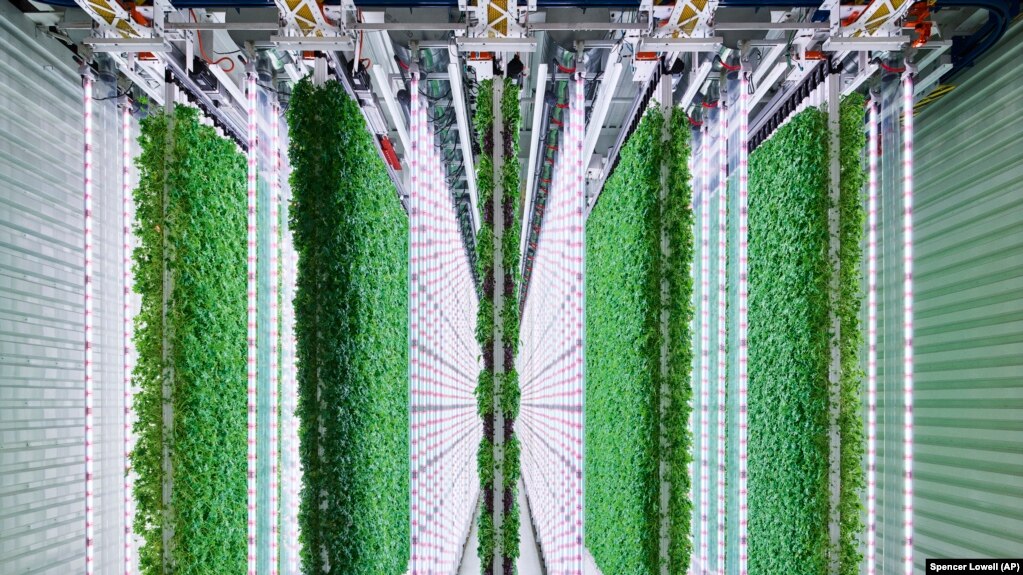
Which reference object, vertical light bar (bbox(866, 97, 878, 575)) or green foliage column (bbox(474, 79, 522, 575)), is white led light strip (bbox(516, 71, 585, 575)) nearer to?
green foliage column (bbox(474, 79, 522, 575))

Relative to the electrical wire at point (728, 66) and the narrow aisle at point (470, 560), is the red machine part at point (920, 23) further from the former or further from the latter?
the narrow aisle at point (470, 560)

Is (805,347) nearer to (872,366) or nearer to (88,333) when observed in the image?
(872,366)

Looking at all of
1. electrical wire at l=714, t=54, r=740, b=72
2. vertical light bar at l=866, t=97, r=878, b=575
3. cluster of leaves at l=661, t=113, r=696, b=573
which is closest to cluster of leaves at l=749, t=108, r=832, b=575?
vertical light bar at l=866, t=97, r=878, b=575

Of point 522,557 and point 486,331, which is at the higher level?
point 486,331

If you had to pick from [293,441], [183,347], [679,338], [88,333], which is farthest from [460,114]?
[88,333]

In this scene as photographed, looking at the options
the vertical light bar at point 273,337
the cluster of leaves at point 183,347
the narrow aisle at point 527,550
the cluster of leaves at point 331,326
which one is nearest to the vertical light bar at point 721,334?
the narrow aisle at point 527,550

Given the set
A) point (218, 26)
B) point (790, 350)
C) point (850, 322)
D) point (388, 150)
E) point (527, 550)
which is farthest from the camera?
point (527, 550)

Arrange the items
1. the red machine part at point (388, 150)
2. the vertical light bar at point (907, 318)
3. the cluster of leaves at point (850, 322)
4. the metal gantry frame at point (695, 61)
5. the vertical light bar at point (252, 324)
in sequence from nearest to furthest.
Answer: the metal gantry frame at point (695, 61)
the vertical light bar at point (252, 324)
the vertical light bar at point (907, 318)
the cluster of leaves at point (850, 322)
the red machine part at point (388, 150)

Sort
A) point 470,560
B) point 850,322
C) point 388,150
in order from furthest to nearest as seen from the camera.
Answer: point 470,560 < point 388,150 < point 850,322

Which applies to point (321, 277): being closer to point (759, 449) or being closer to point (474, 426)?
point (759, 449)
